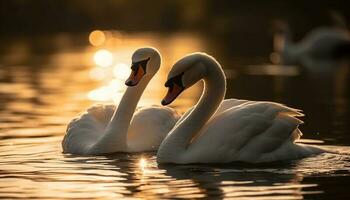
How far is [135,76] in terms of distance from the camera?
1430cm

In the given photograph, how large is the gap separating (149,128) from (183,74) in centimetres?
194

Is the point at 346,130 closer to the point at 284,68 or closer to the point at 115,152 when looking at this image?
the point at 115,152

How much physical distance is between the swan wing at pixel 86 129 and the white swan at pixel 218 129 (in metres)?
1.63

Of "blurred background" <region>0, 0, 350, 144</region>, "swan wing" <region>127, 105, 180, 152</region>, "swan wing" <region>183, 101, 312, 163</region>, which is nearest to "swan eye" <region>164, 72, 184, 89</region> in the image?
"swan wing" <region>183, 101, 312, 163</region>

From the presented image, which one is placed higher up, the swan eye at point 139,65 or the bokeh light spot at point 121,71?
the bokeh light spot at point 121,71

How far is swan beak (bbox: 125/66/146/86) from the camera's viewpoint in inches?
557

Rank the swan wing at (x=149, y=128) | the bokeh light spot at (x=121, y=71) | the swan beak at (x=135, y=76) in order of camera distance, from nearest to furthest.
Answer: the swan beak at (x=135, y=76) → the swan wing at (x=149, y=128) → the bokeh light spot at (x=121, y=71)

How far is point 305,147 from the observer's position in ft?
44.1

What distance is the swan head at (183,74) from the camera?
1284 cm

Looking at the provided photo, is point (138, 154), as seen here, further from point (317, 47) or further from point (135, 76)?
point (317, 47)

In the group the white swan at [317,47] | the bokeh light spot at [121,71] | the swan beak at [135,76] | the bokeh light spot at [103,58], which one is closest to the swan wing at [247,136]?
the swan beak at [135,76]

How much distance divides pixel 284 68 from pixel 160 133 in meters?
19.0

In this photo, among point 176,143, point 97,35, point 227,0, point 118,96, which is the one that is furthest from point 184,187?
point 227,0

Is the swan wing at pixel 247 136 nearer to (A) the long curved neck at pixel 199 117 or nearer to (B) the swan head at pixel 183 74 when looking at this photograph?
(A) the long curved neck at pixel 199 117
